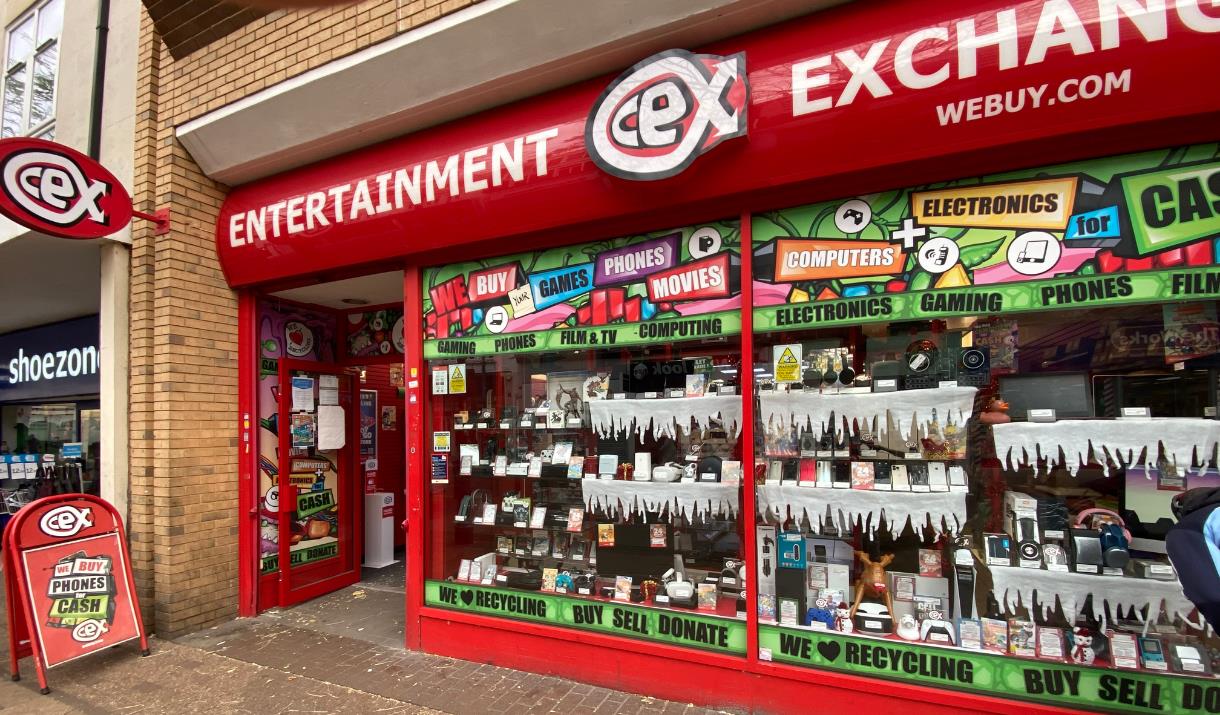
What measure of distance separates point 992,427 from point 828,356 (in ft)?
3.12

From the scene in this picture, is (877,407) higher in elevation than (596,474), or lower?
higher

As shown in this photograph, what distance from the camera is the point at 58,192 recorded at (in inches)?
171

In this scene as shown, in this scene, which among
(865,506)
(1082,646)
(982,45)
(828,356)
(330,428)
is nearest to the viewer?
(982,45)

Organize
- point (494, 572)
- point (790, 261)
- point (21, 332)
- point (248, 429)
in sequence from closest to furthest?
point (790, 261)
point (494, 572)
point (248, 429)
point (21, 332)

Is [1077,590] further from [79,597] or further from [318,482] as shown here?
[79,597]

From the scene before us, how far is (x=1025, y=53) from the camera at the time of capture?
274 centimetres

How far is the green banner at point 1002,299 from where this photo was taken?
280 centimetres

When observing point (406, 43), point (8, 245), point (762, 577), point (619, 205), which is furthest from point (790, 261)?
point (8, 245)

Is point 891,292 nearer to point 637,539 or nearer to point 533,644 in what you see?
point 637,539

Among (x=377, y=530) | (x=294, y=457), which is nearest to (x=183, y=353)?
(x=294, y=457)

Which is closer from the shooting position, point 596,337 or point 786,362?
point 786,362

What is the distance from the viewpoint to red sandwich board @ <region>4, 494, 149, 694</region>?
4129mm

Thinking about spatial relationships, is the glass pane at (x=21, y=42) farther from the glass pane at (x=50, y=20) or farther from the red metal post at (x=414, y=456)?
the red metal post at (x=414, y=456)

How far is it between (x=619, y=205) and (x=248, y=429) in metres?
4.27
